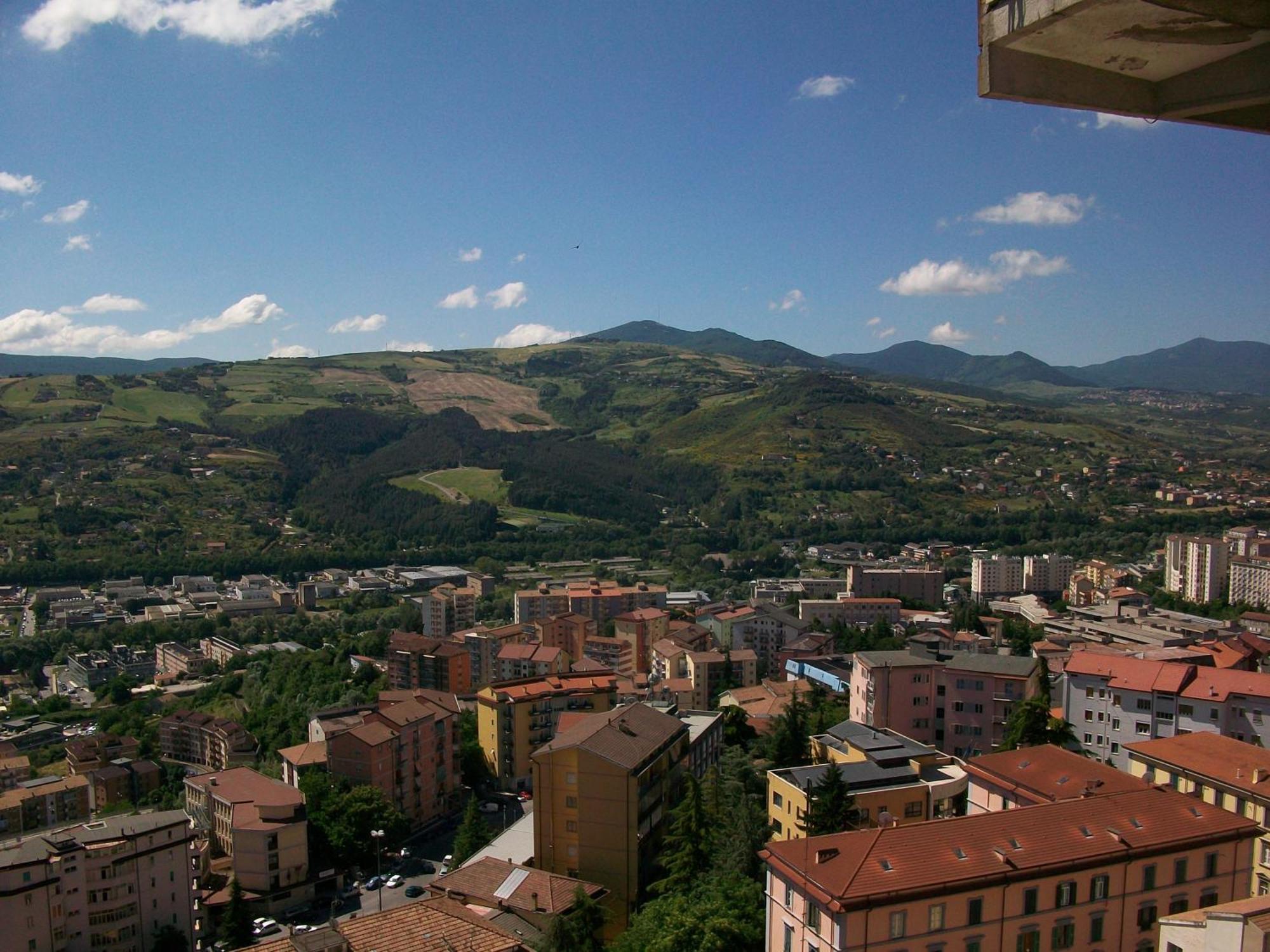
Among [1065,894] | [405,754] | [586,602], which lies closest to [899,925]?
[1065,894]

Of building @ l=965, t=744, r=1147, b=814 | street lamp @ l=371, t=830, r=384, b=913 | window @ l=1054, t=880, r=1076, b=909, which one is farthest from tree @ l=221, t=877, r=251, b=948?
window @ l=1054, t=880, r=1076, b=909

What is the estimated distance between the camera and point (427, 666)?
26.6 m

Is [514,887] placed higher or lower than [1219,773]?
lower

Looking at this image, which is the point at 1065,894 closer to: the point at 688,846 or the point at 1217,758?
the point at 1217,758

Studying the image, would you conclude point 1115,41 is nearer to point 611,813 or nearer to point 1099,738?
point 611,813

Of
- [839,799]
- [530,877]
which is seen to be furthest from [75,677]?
[839,799]

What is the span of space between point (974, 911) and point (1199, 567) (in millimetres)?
32369

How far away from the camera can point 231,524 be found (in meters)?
53.7

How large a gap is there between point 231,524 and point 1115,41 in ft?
186

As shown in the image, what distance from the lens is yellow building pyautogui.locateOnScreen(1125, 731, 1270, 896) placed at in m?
10.4

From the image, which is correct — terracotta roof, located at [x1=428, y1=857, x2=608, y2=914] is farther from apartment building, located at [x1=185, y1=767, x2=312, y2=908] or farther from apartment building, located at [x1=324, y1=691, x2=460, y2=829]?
apartment building, located at [x1=324, y1=691, x2=460, y2=829]

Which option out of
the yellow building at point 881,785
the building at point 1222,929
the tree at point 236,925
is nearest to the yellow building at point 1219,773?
the yellow building at point 881,785

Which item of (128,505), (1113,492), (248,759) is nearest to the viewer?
(248,759)

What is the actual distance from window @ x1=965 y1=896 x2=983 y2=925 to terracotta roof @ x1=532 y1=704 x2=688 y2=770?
517cm
